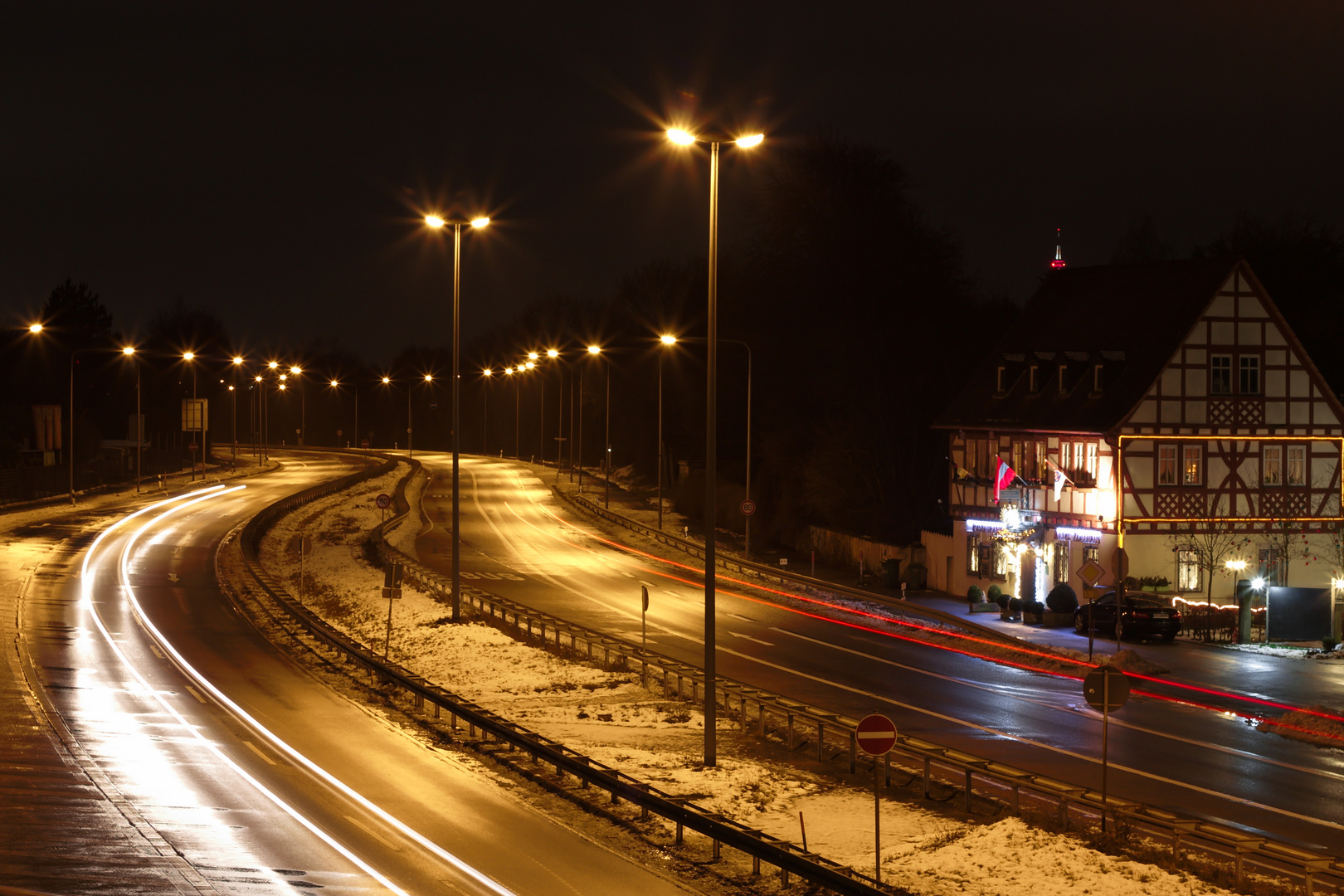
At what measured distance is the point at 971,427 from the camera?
170 ft

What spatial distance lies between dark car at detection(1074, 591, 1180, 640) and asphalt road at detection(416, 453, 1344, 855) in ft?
3.25

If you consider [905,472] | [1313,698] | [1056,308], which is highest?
[1056,308]

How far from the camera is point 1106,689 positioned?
17.3m

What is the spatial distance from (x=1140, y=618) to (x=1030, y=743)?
17.0m

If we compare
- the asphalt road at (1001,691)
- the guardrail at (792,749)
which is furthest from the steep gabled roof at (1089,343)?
the guardrail at (792,749)

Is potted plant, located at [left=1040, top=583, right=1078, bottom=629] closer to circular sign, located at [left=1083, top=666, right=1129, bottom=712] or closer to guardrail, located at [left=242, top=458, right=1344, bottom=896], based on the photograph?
guardrail, located at [left=242, top=458, right=1344, bottom=896]

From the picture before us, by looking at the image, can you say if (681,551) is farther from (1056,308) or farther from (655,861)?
(655,861)

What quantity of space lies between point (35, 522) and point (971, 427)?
44364mm

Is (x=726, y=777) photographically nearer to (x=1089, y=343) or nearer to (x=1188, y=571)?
(x=1188, y=571)

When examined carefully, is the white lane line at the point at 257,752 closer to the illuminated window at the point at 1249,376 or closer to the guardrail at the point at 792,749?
the guardrail at the point at 792,749

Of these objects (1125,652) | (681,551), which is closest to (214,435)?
(681,551)

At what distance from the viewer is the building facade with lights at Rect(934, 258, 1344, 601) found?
148ft

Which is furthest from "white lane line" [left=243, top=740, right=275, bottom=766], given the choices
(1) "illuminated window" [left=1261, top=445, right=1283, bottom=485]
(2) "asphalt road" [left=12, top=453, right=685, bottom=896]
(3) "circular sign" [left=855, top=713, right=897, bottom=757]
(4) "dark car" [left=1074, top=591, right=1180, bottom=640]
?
(1) "illuminated window" [left=1261, top=445, right=1283, bottom=485]

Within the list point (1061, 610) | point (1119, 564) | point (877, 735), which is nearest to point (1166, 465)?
point (1061, 610)
